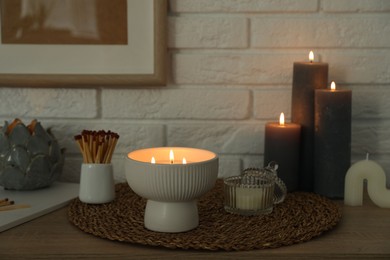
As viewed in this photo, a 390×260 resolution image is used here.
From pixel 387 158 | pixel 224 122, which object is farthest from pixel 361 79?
pixel 224 122

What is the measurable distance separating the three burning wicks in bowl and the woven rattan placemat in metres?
0.07

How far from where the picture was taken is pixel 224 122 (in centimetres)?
110

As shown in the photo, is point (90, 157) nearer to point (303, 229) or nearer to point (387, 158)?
point (303, 229)

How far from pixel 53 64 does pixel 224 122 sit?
0.32 metres

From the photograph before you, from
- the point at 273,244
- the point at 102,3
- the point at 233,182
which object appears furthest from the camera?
the point at 102,3

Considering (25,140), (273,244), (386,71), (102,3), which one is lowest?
(273,244)

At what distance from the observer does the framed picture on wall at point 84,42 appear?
105 cm

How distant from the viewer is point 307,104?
3.30 ft

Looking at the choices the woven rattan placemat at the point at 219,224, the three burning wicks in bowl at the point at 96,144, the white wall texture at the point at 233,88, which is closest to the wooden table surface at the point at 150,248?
the woven rattan placemat at the point at 219,224

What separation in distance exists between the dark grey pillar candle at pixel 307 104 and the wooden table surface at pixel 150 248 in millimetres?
178

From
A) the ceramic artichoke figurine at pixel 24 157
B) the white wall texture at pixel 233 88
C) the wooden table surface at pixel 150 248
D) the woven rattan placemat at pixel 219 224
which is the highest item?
the white wall texture at pixel 233 88

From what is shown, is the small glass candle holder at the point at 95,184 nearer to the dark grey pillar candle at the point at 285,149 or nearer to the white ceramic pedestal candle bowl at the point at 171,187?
the white ceramic pedestal candle bowl at the point at 171,187

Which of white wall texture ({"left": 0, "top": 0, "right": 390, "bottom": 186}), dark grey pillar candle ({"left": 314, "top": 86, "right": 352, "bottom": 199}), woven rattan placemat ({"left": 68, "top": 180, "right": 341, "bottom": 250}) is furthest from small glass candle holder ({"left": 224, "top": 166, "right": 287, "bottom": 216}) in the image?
white wall texture ({"left": 0, "top": 0, "right": 390, "bottom": 186})

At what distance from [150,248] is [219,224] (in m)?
0.12
